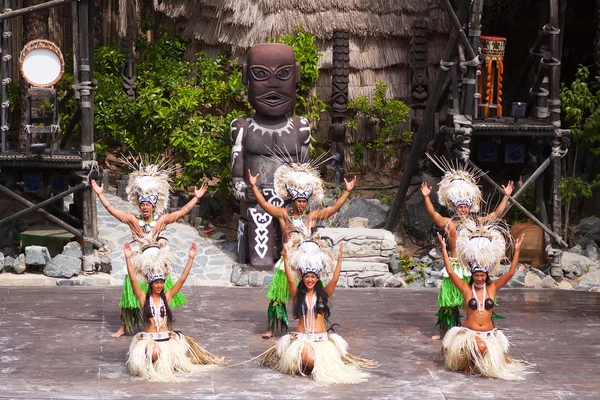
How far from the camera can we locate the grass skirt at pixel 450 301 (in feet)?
34.8

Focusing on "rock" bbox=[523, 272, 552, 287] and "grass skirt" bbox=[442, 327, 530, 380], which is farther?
"rock" bbox=[523, 272, 552, 287]

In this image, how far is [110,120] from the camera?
15359 mm

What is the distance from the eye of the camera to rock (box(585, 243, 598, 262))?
13789mm

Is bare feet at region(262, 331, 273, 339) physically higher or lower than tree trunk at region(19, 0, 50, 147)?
lower

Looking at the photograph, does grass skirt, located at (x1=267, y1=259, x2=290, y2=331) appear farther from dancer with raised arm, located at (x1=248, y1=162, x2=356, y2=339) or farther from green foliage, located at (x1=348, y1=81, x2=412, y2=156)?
green foliage, located at (x1=348, y1=81, x2=412, y2=156)

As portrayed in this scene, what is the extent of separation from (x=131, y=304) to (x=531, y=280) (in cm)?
456

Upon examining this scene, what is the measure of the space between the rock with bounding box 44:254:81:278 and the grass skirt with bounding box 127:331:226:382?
3.19 meters

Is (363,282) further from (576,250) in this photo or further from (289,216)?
(576,250)

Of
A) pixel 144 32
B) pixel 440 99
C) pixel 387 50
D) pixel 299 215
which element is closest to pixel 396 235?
pixel 440 99

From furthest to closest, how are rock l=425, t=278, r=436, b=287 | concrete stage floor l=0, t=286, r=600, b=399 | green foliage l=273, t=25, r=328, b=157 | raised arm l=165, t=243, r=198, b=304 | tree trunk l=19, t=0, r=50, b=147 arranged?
green foliage l=273, t=25, r=328, b=157, tree trunk l=19, t=0, r=50, b=147, rock l=425, t=278, r=436, b=287, raised arm l=165, t=243, r=198, b=304, concrete stage floor l=0, t=286, r=600, b=399

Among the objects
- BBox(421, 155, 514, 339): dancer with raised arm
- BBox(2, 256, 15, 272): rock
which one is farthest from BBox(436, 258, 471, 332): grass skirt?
BBox(2, 256, 15, 272): rock

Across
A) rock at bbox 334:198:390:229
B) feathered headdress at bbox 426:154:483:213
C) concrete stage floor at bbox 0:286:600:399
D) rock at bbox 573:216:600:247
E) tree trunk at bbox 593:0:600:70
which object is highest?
tree trunk at bbox 593:0:600:70

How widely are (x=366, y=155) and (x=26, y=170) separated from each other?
490 cm

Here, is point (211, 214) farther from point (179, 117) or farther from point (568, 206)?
point (568, 206)
